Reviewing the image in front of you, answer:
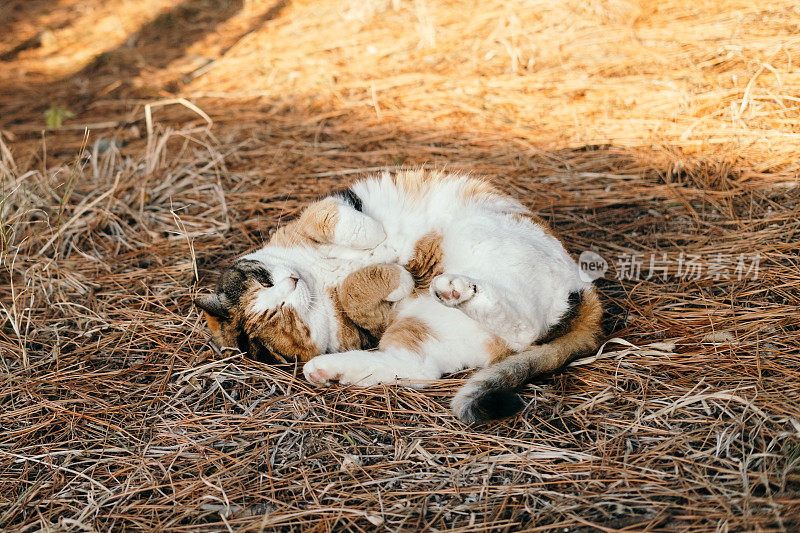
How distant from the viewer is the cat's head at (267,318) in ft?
9.12

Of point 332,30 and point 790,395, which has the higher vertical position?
point 332,30

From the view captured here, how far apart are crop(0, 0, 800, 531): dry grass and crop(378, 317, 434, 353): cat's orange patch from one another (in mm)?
247

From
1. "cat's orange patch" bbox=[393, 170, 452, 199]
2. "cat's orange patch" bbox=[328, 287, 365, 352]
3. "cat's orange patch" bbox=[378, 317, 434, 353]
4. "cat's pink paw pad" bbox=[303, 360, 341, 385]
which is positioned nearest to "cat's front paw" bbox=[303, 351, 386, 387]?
"cat's pink paw pad" bbox=[303, 360, 341, 385]

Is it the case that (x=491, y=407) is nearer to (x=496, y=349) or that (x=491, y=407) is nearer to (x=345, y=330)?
(x=496, y=349)

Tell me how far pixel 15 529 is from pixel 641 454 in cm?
217

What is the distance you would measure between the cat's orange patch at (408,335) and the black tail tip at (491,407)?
516 mm

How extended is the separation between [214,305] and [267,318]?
10.6 inches

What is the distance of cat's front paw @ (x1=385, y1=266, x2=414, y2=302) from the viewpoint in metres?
2.72

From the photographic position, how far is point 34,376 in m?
2.67

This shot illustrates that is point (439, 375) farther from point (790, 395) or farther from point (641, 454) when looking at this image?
point (790, 395)

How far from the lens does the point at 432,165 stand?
371 centimetres

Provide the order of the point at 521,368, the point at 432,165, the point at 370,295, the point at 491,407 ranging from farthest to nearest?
1. the point at 432,165
2. the point at 370,295
3. the point at 521,368
4. the point at 491,407

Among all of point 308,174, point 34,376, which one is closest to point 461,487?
point 34,376

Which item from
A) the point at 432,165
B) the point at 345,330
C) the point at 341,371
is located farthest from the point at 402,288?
the point at 432,165
